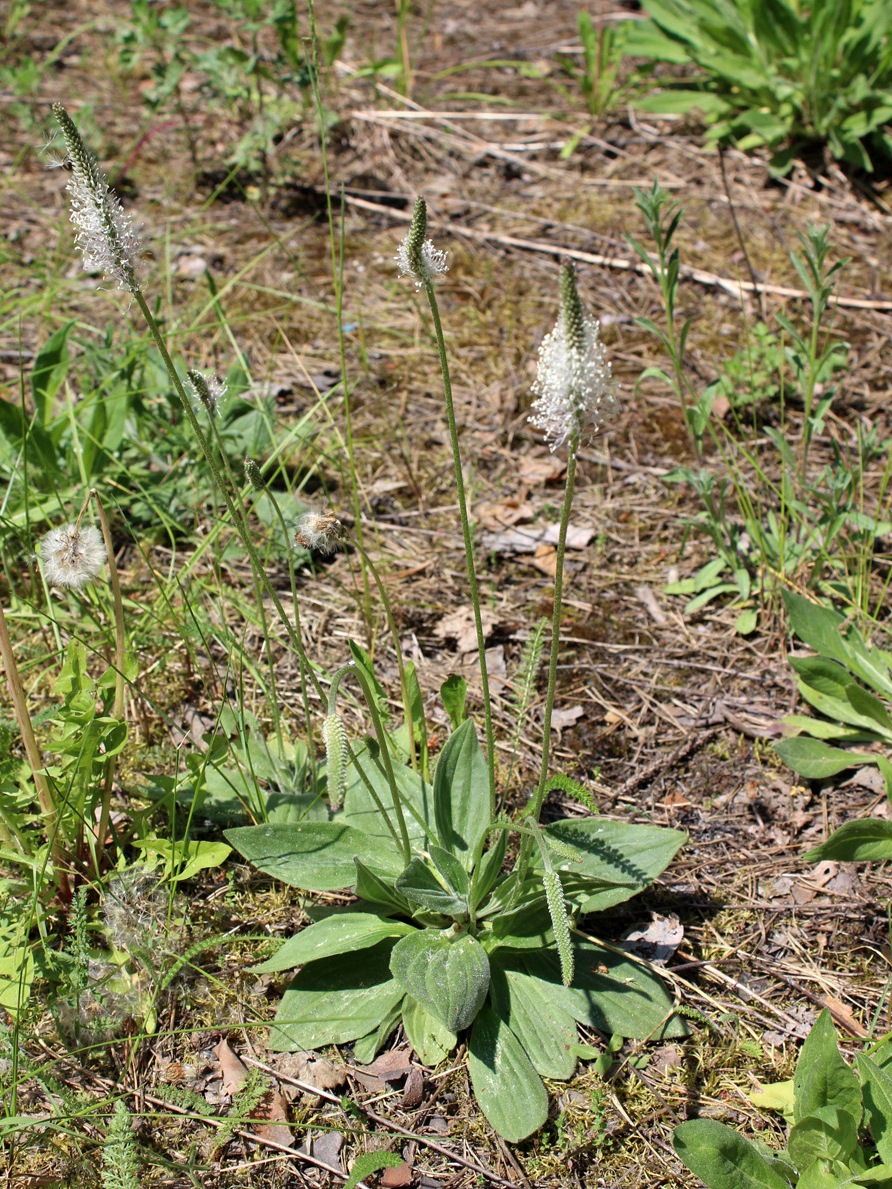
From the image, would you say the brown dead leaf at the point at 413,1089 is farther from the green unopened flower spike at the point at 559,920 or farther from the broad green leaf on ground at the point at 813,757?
the broad green leaf on ground at the point at 813,757

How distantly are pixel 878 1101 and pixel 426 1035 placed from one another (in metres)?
0.86

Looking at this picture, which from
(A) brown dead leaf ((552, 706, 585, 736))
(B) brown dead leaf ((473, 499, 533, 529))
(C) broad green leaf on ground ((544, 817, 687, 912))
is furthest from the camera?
(B) brown dead leaf ((473, 499, 533, 529))

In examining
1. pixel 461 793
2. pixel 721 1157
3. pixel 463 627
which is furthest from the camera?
pixel 463 627

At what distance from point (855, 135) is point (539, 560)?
8.88 ft

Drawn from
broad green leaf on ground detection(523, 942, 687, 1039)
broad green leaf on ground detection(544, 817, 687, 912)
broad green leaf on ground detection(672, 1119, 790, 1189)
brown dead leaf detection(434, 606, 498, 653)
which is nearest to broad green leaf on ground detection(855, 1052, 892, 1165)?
broad green leaf on ground detection(672, 1119, 790, 1189)

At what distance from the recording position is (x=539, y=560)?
10.7 feet

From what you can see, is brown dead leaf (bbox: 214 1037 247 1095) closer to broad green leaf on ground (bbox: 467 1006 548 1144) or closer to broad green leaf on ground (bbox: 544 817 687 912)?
broad green leaf on ground (bbox: 467 1006 548 1144)

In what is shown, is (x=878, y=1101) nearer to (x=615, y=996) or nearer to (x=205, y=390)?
(x=615, y=996)

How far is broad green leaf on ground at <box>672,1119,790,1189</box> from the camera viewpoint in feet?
5.64

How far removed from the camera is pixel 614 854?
2143 millimetres

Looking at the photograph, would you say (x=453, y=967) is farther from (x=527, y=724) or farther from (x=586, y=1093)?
(x=527, y=724)

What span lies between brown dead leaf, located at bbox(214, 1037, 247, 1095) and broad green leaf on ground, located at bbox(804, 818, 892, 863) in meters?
1.32

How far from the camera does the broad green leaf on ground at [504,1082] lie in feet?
6.29

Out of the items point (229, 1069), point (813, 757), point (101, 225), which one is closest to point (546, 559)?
point (813, 757)
